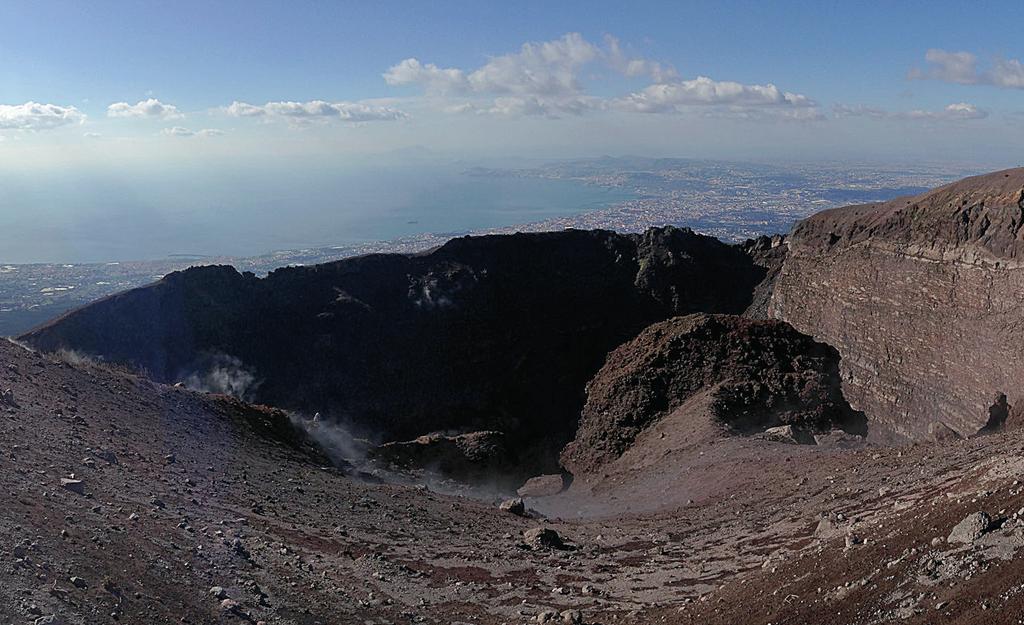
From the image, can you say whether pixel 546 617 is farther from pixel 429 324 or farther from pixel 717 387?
pixel 429 324

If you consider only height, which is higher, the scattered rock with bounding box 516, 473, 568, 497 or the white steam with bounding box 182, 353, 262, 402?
the white steam with bounding box 182, 353, 262, 402

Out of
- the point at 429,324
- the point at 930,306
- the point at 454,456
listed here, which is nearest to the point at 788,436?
the point at 930,306

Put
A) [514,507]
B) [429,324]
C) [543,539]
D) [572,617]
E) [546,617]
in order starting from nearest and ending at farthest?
[572,617] < [546,617] < [543,539] < [514,507] < [429,324]

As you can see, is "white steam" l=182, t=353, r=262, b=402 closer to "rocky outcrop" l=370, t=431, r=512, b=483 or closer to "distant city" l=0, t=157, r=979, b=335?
"rocky outcrop" l=370, t=431, r=512, b=483

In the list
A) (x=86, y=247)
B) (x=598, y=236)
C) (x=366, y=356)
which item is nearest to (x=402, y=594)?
(x=366, y=356)

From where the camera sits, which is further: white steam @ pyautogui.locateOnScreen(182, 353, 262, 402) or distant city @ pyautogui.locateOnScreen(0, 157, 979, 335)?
distant city @ pyautogui.locateOnScreen(0, 157, 979, 335)

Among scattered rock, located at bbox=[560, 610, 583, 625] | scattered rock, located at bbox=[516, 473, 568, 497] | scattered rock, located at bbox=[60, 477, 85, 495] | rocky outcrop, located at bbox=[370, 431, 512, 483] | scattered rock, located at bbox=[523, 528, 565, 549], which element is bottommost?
scattered rock, located at bbox=[516, 473, 568, 497]

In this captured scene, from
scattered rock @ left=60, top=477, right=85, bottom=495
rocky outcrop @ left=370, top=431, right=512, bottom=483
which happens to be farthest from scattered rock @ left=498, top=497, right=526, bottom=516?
scattered rock @ left=60, top=477, right=85, bottom=495

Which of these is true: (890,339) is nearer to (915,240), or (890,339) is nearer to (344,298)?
(915,240)
